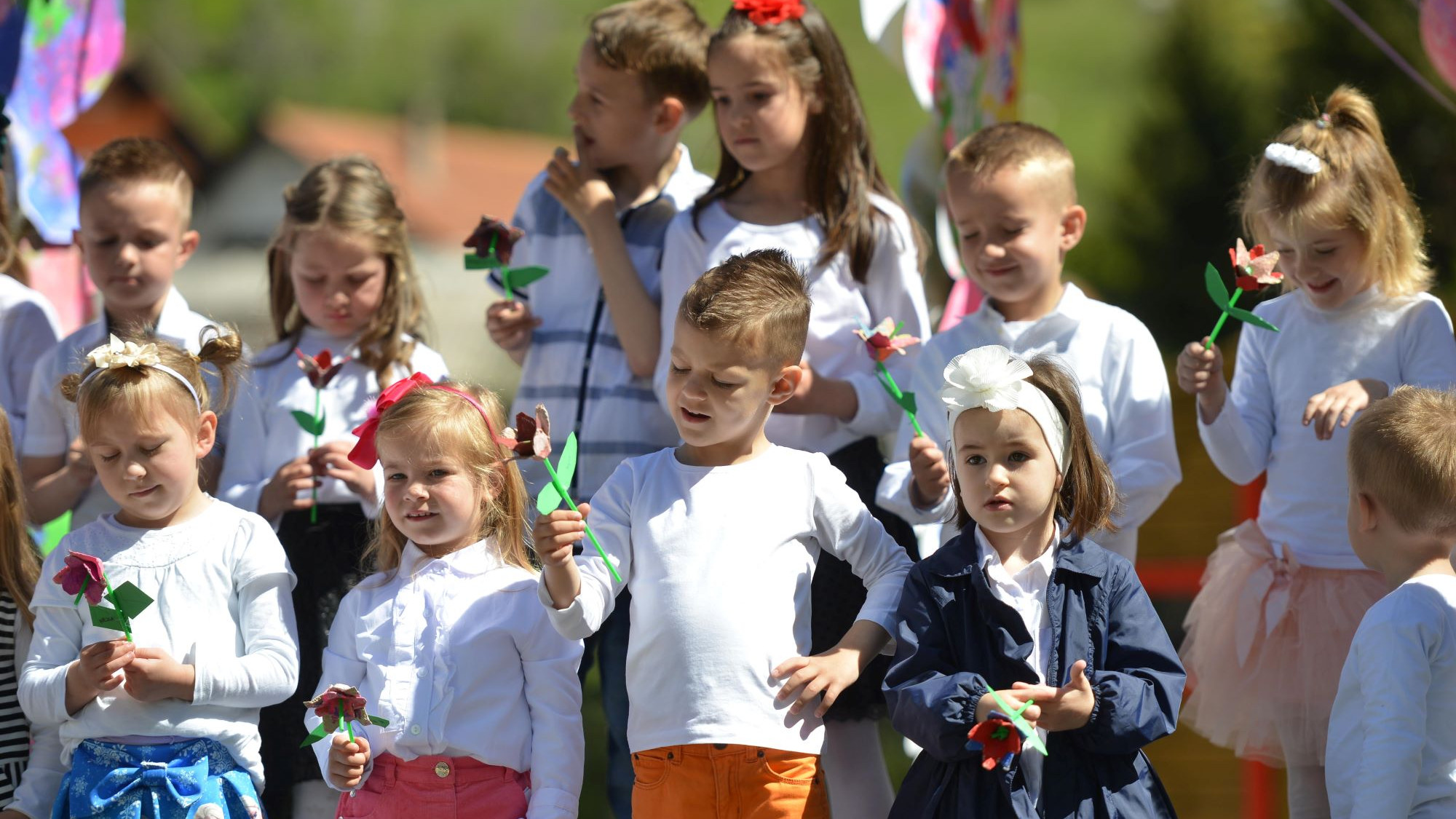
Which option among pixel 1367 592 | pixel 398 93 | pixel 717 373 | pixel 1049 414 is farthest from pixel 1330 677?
pixel 398 93

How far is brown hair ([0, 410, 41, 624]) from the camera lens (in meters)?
3.59

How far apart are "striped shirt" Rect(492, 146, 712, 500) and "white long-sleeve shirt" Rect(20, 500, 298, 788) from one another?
2.49ft

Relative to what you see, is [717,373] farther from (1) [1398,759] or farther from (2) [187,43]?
(2) [187,43]

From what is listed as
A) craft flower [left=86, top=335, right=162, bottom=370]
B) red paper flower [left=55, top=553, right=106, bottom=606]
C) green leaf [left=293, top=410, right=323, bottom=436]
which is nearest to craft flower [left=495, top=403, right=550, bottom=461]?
red paper flower [left=55, top=553, right=106, bottom=606]

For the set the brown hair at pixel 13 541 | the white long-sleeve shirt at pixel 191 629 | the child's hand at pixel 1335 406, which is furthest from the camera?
the brown hair at pixel 13 541

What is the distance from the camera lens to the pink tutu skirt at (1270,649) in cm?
351

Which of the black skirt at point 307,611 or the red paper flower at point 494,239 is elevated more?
the red paper flower at point 494,239

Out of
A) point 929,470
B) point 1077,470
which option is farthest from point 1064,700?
point 929,470

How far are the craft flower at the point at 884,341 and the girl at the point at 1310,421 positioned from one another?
60 cm

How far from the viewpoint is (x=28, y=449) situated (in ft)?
13.4

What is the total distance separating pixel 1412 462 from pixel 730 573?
129 cm

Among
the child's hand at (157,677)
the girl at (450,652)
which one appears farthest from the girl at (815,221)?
the child's hand at (157,677)

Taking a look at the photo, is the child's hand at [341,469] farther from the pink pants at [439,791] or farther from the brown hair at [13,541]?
the pink pants at [439,791]

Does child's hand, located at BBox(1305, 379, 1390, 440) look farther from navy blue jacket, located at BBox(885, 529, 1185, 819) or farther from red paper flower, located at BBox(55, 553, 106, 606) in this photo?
red paper flower, located at BBox(55, 553, 106, 606)
